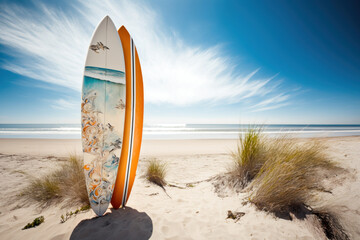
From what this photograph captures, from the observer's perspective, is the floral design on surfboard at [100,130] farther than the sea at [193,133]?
No

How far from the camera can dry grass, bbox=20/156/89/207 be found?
2479mm

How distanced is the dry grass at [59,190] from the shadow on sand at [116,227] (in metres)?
0.62

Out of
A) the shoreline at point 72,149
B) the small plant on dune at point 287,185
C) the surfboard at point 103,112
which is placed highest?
the surfboard at point 103,112

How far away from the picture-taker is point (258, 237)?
1.62 metres

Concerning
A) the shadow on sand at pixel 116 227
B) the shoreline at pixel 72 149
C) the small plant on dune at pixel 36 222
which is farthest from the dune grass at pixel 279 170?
the shoreline at pixel 72 149

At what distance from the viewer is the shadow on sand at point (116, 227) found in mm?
1768

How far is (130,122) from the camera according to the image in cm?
248

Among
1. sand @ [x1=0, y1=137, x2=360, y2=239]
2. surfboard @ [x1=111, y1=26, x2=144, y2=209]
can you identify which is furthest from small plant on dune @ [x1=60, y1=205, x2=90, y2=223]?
surfboard @ [x1=111, y1=26, x2=144, y2=209]

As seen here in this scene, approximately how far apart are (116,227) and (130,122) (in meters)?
1.46

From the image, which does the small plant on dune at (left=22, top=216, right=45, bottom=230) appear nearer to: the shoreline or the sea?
the sea

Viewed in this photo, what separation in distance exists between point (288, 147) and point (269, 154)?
1.13 feet

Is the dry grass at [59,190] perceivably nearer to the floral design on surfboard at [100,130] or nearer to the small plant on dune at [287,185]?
the floral design on surfboard at [100,130]

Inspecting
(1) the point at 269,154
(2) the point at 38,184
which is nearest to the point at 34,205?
(2) the point at 38,184

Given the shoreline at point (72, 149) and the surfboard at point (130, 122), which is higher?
the surfboard at point (130, 122)
